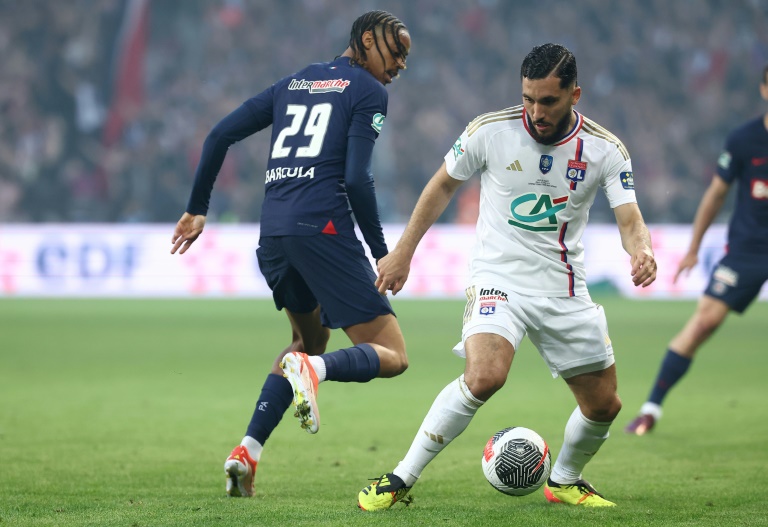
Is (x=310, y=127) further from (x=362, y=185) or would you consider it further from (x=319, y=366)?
(x=319, y=366)

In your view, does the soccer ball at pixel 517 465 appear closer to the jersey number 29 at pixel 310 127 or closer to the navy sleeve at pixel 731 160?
the jersey number 29 at pixel 310 127

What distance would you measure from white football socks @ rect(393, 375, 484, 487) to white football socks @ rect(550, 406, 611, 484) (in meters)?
0.64

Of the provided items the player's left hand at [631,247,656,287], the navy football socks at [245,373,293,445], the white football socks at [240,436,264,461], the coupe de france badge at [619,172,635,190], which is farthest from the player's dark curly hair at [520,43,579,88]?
the white football socks at [240,436,264,461]

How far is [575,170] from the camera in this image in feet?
15.1

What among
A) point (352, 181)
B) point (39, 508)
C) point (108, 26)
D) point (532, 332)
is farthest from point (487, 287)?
point (108, 26)

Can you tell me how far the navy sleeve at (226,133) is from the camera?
16.8ft

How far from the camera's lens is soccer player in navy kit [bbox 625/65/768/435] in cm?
729

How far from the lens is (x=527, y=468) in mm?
4449

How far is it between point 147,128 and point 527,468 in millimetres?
19901

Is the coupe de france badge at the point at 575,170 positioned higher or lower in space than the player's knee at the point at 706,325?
higher

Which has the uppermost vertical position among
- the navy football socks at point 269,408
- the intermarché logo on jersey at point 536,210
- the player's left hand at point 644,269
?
the intermarché logo on jersey at point 536,210

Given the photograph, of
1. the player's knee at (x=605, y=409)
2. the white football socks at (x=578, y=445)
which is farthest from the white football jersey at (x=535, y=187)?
the white football socks at (x=578, y=445)

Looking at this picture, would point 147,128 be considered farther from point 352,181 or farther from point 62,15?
point 352,181

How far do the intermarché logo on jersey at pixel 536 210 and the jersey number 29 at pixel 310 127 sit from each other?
3.16 feet
